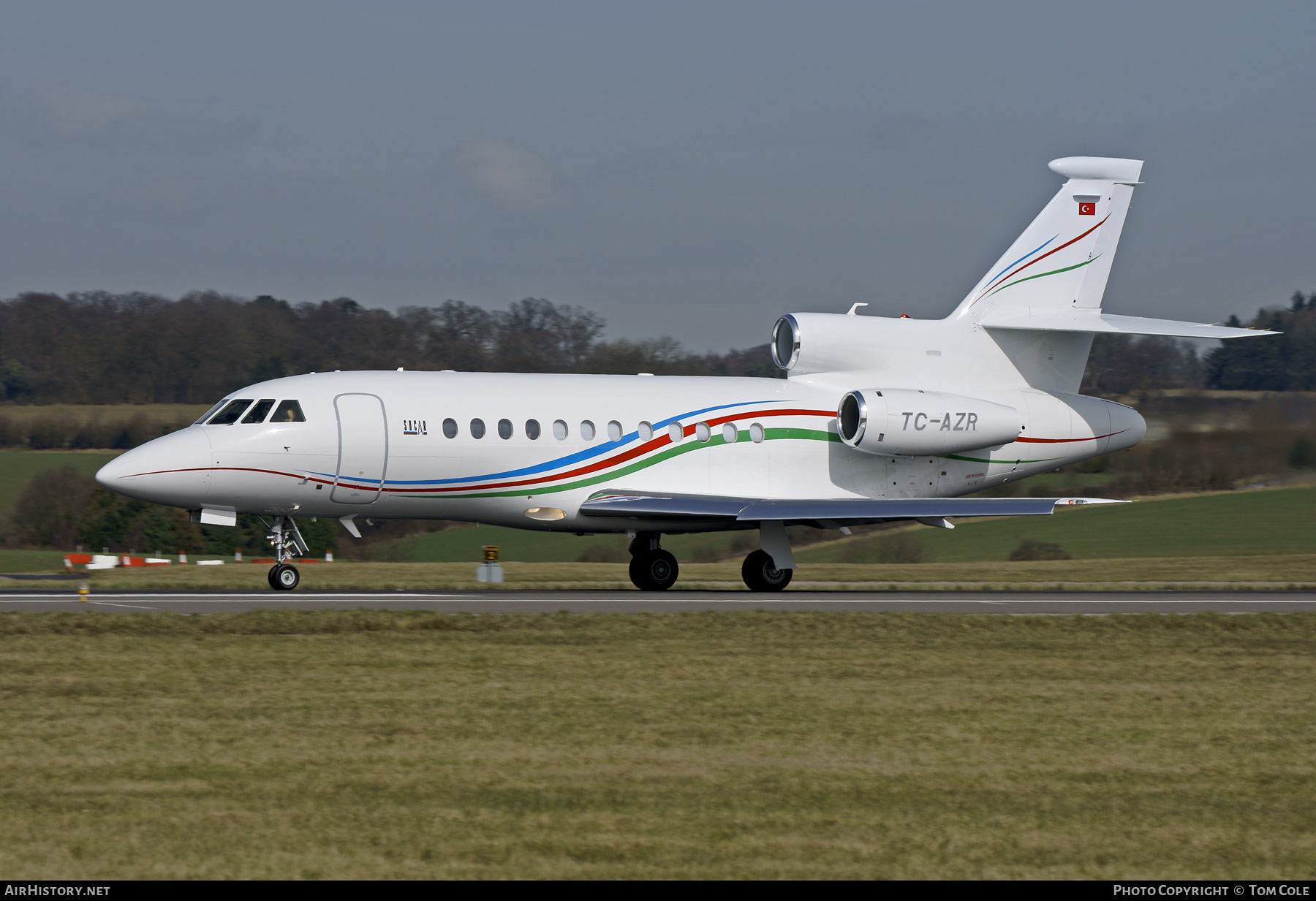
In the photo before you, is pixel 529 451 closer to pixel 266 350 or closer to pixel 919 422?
pixel 919 422

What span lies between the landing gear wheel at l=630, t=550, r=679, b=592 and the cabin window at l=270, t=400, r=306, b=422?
6.70m

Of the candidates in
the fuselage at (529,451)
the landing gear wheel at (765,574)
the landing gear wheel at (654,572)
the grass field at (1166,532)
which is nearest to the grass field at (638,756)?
the fuselage at (529,451)

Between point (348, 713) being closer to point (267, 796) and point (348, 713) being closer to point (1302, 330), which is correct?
point (267, 796)

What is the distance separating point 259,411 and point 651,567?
25.2 feet

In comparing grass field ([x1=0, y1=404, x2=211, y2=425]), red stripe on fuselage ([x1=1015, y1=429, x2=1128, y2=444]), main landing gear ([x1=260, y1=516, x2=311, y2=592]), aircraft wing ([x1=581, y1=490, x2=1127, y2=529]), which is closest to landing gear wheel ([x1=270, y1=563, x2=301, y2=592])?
main landing gear ([x1=260, y1=516, x2=311, y2=592])

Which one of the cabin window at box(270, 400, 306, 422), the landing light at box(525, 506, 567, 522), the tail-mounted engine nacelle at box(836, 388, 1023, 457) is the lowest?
the landing light at box(525, 506, 567, 522)

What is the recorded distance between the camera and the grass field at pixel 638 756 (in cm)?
715

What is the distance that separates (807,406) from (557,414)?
497cm

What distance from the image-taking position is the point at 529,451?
78.8 ft

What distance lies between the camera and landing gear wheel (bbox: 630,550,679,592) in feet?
85.1

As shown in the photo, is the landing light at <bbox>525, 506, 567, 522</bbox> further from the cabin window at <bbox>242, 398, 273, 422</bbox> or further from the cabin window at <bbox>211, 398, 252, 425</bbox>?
the cabin window at <bbox>211, 398, 252, 425</bbox>

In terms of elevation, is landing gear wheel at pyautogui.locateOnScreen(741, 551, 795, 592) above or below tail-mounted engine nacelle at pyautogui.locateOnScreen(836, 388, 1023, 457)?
below

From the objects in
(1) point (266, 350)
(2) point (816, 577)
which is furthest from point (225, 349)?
(2) point (816, 577)

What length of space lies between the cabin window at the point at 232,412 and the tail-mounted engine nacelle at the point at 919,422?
35.5 feet
